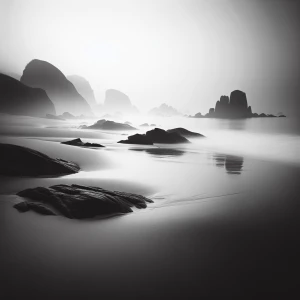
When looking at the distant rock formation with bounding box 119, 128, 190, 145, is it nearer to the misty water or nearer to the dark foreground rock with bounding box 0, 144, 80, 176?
the dark foreground rock with bounding box 0, 144, 80, 176

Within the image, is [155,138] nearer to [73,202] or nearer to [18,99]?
[73,202]

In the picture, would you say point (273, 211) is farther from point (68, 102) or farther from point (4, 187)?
point (68, 102)

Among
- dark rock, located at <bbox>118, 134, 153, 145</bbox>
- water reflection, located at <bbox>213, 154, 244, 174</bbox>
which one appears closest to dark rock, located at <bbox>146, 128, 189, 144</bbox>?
dark rock, located at <bbox>118, 134, 153, 145</bbox>

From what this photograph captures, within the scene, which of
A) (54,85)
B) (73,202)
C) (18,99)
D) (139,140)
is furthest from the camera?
(54,85)

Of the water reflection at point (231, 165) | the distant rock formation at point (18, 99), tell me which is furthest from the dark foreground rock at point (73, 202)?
the distant rock formation at point (18, 99)

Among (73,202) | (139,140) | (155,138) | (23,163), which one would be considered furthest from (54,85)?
(73,202)

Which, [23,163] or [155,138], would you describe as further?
[155,138]

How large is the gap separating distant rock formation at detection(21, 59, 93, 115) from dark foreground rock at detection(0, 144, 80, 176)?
329 feet

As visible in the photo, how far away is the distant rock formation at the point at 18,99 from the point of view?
185ft

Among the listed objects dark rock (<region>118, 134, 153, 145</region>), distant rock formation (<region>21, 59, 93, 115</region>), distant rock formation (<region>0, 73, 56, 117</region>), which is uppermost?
distant rock formation (<region>21, 59, 93, 115</region>)

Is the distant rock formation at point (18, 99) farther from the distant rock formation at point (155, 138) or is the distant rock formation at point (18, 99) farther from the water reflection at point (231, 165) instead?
the water reflection at point (231, 165)

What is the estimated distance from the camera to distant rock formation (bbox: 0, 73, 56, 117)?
2217 inches

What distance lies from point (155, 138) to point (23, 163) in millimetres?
15328

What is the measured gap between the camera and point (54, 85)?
115188 millimetres
